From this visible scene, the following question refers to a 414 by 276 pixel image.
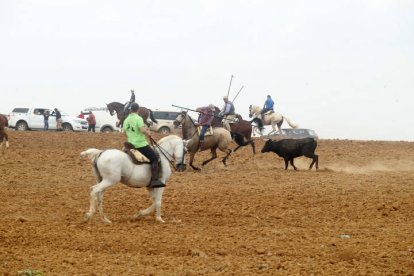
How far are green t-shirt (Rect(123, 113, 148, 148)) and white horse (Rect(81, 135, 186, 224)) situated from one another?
309mm

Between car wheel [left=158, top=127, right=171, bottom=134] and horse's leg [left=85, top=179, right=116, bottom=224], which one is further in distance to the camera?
car wheel [left=158, top=127, right=171, bottom=134]

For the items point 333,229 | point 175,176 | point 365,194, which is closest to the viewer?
point 333,229

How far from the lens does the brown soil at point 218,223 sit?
1095 cm

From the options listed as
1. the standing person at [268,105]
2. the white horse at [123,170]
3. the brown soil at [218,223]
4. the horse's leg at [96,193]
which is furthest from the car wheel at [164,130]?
the horse's leg at [96,193]

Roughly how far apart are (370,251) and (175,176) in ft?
Result: 40.1

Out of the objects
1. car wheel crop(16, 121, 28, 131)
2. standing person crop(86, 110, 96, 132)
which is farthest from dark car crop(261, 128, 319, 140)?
car wheel crop(16, 121, 28, 131)

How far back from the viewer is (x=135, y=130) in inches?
577

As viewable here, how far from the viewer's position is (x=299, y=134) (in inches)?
1569

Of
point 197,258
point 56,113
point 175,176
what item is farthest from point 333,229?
point 56,113

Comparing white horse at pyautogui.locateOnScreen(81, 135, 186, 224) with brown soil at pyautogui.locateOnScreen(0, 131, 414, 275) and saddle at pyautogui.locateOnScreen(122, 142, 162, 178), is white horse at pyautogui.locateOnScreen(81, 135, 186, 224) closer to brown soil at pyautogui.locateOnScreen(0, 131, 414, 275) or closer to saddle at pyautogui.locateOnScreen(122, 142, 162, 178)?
saddle at pyautogui.locateOnScreen(122, 142, 162, 178)

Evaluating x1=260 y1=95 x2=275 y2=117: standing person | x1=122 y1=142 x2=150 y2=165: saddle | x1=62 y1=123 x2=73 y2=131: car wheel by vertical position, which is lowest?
x1=62 y1=123 x2=73 y2=131: car wheel

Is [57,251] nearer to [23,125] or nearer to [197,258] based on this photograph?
[197,258]

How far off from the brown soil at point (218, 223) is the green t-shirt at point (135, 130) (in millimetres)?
1509

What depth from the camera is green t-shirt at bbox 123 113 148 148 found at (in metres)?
14.6
